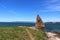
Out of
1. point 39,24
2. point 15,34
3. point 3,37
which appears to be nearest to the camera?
point 3,37

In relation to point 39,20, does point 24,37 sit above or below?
below

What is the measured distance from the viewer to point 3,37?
17.0 metres

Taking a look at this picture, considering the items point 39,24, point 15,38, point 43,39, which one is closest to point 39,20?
point 39,24

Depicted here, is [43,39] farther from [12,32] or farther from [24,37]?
[12,32]

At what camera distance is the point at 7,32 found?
61.1 feet

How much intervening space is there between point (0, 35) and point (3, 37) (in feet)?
2.12

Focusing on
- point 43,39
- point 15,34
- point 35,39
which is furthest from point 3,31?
point 43,39

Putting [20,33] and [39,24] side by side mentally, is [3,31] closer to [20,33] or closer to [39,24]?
[20,33]

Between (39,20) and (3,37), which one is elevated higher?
(39,20)

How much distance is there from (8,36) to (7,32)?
1279 millimetres

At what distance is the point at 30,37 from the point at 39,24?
1856 cm

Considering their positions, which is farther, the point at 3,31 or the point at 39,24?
the point at 39,24

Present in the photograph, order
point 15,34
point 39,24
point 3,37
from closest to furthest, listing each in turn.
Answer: point 3,37 < point 15,34 < point 39,24

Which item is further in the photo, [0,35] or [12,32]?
[12,32]
